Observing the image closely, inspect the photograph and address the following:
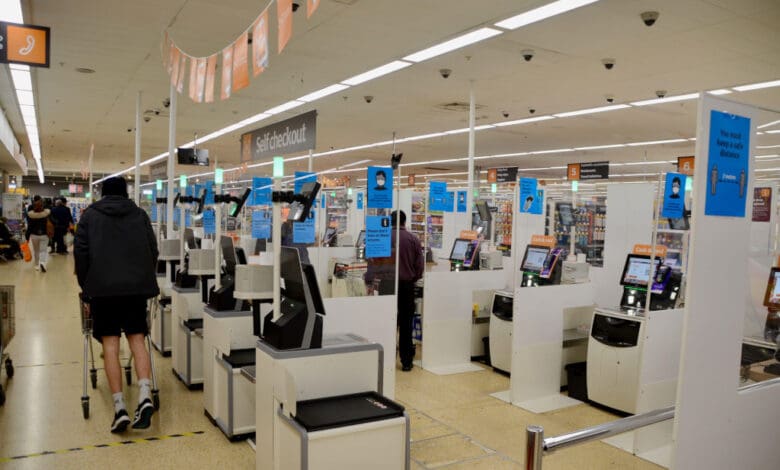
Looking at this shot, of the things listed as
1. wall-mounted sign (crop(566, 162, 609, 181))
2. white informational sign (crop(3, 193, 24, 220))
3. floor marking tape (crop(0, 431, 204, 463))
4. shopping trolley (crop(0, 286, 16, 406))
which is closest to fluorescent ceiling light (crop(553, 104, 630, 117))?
wall-mounted sign (crop(566, 162, 609, 181))

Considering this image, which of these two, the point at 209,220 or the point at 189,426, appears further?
the point at 209,220

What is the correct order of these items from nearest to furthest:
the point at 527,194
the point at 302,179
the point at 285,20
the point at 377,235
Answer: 1. the point at 285,20
2. the point at 377,235
3. the point at 527,194
4. the point at 302,179

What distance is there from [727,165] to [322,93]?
297 inches

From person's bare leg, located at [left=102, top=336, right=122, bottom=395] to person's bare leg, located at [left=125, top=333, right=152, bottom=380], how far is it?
0.12 meters

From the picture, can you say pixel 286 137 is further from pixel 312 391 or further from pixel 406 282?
pixel 406 282

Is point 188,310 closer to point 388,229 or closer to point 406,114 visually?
point 388,229

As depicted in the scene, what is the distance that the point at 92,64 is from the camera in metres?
7.62

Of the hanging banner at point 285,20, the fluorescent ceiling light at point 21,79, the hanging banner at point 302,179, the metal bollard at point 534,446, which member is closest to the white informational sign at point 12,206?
the fluorescent ceiling light at point 21,79

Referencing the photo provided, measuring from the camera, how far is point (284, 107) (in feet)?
33.0

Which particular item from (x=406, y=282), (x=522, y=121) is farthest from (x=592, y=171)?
(x=406, y=282)

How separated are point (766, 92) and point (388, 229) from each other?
6715 millimetres

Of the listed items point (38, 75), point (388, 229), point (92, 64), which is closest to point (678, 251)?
point (388, 229)

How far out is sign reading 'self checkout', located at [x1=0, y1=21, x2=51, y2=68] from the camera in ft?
15.0

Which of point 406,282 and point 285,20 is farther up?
point 285,20
